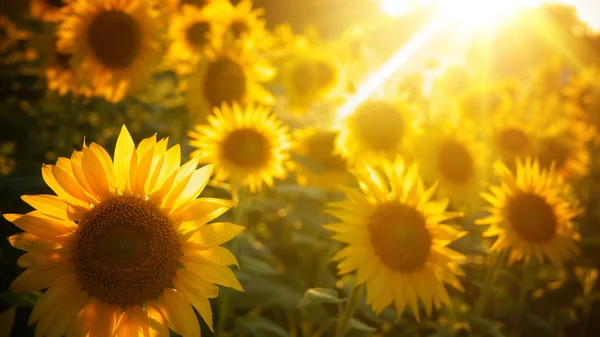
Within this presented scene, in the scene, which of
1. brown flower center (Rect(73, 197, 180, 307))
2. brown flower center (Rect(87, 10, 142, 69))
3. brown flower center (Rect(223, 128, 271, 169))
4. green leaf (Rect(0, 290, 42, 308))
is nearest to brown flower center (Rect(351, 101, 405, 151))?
brown flower center (Rect(223, 128, 271, 169))

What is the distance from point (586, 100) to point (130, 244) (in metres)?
5.81

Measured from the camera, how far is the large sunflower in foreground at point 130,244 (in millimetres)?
1476

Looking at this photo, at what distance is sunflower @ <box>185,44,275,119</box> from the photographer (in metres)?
3.51

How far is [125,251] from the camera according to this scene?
1542 mm

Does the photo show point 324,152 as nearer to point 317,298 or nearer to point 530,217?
point 530,217

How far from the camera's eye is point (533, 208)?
249cm

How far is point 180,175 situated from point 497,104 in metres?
5.16

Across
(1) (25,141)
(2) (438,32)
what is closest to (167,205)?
(1) (25,141)

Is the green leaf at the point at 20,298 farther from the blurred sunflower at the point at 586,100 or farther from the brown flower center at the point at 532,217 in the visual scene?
the blurred sunflower at the point at 586,100

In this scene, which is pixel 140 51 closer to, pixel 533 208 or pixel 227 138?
pixel 227 138

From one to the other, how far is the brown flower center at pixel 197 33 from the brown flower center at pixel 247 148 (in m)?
1.59

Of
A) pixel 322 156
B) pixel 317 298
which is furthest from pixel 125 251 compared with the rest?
pixel 322 156

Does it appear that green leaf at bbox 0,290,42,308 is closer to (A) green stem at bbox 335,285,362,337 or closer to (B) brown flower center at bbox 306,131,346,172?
(A) green stem at bbox 335,285,362,337

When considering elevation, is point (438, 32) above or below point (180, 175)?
above
